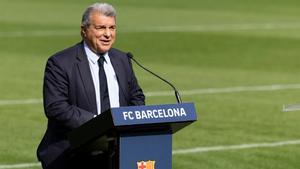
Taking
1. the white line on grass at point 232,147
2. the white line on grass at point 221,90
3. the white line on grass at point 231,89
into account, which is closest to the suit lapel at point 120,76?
the white line on grass at point 232,147

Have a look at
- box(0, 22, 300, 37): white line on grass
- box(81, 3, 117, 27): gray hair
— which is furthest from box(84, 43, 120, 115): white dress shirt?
box(0, 22, 300, 37): white line on grass

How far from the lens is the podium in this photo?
6695 millimetres

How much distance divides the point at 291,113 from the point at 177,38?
32.1 ft

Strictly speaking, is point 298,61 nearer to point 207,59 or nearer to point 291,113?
point 207,59

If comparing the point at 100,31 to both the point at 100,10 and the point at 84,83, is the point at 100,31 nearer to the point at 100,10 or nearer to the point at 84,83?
the point at 100,10

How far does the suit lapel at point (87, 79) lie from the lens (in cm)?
747

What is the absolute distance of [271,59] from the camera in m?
22.4

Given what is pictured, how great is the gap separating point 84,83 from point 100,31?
0.38 meters

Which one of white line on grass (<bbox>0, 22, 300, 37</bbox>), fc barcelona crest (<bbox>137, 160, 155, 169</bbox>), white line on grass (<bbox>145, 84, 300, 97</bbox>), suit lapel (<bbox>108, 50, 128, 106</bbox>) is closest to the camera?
fc barcelona crest (<bbox>137, 160, 155, 169</bbox>)

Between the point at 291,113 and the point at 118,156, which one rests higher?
the point at 118,156

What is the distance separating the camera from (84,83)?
7.50m

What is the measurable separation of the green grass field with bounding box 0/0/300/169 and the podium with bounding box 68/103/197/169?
5.44m

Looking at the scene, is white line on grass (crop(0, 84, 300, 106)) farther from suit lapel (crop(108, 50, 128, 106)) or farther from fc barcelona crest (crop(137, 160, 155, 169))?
fc barcelona crest (crop(137, 160, 155, 169))

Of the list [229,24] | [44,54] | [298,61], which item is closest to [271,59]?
[298,61]
